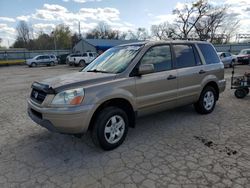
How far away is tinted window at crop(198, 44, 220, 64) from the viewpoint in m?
5.49

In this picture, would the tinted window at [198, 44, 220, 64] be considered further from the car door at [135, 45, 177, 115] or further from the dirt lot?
the dirt lot

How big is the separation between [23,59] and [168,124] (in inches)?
1518

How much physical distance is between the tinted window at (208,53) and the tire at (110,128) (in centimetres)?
284

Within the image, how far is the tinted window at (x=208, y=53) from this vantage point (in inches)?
216

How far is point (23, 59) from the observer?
38.2 m

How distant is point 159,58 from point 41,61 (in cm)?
2954

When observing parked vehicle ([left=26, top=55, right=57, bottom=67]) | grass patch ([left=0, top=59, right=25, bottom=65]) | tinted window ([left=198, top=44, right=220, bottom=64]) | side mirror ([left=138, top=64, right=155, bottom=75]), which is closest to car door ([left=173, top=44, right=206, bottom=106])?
tinted window ([left=198, top=44, right=220, bottom=64])

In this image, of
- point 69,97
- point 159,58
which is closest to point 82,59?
point 159,58

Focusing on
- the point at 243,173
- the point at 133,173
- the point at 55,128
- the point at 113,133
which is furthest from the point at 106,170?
the point at 243,173

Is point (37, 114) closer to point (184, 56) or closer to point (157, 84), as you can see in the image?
point (157, 84)

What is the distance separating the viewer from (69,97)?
3.40 meters

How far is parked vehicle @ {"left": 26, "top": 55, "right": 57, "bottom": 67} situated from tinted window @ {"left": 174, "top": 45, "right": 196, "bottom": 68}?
95.6 feet

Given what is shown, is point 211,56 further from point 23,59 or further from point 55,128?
point 23,59

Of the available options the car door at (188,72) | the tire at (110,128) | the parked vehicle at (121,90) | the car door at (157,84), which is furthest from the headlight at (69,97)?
the car door at (188,72)
